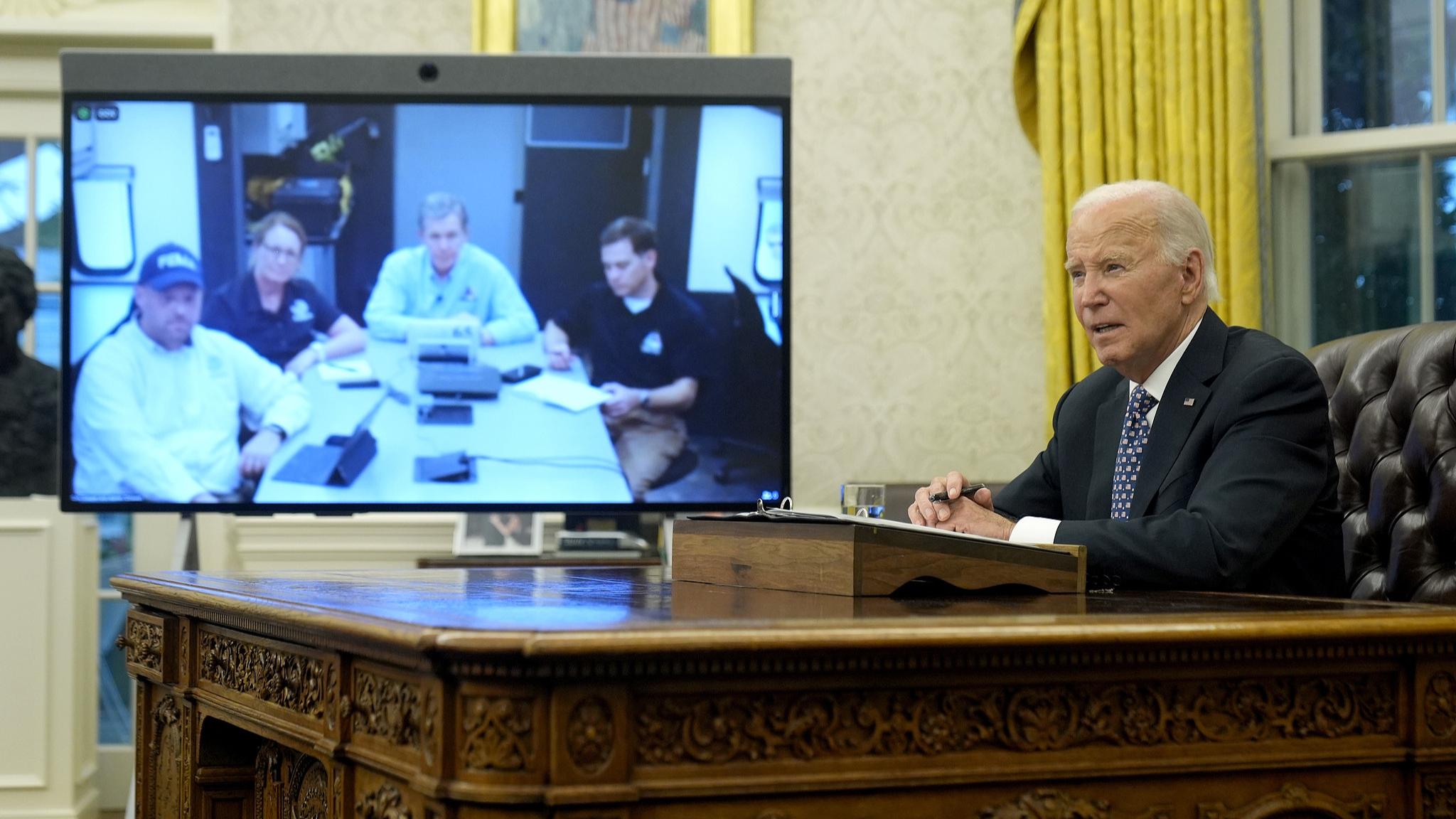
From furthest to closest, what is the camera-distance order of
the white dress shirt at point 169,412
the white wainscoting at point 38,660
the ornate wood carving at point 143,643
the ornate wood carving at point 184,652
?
the white wainscoting at point 38,660 < the white dress shirt at point 169,412 < the ornate wood carving at point 143,643 < the ornate wood carving at point 184,652

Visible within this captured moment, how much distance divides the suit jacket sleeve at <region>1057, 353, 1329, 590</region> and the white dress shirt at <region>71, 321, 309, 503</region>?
7.21ft

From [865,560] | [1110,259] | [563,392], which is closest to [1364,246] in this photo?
[1110,259]

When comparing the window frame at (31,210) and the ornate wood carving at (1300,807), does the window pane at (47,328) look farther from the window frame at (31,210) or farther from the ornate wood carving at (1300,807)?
the ornate wood carving at (1300,807)

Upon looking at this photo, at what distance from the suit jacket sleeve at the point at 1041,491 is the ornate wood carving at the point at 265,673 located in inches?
51.3

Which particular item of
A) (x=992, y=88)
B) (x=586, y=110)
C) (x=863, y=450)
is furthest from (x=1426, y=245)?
(x=586, y=110)

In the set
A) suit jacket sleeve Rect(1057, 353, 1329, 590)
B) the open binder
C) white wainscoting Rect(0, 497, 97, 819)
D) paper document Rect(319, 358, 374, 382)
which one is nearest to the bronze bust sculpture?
white wainscoting Rect(0, 497, 97, 819)

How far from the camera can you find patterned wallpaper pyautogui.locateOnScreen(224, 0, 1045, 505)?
4078 millimetres

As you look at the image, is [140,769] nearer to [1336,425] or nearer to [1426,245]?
[1336,425]

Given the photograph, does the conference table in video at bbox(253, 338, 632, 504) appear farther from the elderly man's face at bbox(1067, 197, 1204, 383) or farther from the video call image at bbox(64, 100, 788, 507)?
the elderly man's face at bbox(1067, 197, 1204, 383)

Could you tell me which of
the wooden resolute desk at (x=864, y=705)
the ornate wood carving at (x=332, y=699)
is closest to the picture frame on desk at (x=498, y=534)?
the wooden resolute desk at (x=864, y=705)

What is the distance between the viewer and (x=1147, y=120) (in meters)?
3.84

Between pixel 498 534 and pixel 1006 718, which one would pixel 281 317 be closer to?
pixel 498 534

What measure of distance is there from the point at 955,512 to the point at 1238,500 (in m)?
0.39

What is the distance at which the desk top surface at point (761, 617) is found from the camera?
101cm
